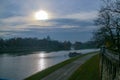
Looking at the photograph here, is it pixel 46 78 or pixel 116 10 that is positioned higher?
pixel 116 10

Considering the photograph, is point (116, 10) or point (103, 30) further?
point (103, 30)

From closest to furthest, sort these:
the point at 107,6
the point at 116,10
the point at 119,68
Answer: the point at 119,68 < the point at 116,10 < the point at 107,6

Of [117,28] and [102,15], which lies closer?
[117,28]

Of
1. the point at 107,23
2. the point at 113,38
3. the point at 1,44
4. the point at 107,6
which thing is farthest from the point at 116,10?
the point at 1,44

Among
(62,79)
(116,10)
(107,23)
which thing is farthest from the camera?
(107,23)

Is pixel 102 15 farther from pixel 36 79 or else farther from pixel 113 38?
pixel 36 79

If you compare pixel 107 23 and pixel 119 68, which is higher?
pixel 107 23

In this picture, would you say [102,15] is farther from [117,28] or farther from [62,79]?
[62,79]

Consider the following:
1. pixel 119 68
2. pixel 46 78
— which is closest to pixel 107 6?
pixel 46 78

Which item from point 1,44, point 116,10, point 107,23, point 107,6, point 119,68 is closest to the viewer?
point 119,68

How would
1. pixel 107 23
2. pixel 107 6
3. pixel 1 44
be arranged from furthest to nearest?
pixel 1 44
pixel 107 23
pixel 107 6

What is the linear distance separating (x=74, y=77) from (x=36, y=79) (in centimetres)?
574

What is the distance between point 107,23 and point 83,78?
10.3 metres

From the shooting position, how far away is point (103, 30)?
42781 millimetres
